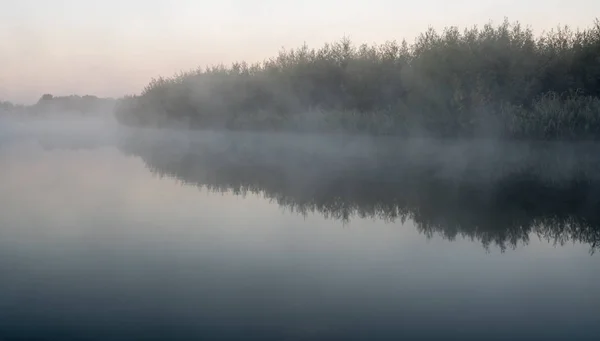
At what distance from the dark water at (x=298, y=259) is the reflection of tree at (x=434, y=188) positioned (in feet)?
0.20

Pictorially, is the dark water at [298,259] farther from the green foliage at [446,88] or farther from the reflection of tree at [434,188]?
the green foliage at [446,88]

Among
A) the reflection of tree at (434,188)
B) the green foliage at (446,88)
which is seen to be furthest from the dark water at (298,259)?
the green foliage at (446,88)

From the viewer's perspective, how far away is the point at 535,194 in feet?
32.8

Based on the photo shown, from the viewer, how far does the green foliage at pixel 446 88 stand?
19.9 m

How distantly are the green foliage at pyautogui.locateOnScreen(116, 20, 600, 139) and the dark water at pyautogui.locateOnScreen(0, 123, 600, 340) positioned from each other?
8598mm

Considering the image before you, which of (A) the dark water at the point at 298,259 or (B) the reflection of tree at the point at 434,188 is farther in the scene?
(B) the reflection of tree at the point at 434,188

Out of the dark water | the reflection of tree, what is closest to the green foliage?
A: the reflection of tree

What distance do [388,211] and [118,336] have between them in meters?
5.47

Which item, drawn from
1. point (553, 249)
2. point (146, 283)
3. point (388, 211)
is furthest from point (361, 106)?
point (146, 283)

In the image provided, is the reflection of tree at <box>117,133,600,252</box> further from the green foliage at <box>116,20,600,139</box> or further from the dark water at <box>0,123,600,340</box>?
the green foliage at <box>116,20,600,139</box>

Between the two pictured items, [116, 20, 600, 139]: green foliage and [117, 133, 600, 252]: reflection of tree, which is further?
[116, 20, 600, 139]: green foliage

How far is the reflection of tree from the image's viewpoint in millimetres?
7473

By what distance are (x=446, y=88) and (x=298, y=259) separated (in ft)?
62.9

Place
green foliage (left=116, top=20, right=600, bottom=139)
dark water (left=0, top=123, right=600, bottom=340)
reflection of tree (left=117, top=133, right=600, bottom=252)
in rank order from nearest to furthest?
dark water (left=0, top=123, right=600, bottom=340), reflection of tree (left=117, top=133, right=600, bottom=252), green foliage (left=116, top=20, right=600, bottom=139)
